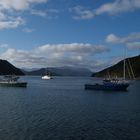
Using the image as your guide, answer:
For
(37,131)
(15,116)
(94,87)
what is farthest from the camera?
(94,87)

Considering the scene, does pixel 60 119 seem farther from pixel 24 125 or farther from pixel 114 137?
pixel 114 137

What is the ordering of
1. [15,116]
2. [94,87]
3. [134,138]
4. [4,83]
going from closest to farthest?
[134,138]
[15,116]
[94,87]
[4,83]

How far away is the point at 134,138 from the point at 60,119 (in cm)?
1654

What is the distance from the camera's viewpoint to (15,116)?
53.7 metres

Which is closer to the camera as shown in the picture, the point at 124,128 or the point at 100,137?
the point at 100,137

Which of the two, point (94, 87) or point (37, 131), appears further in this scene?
point (94, 87)

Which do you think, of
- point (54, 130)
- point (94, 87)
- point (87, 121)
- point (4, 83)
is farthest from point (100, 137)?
point (4, 83)

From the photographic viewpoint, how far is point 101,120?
50688 mm

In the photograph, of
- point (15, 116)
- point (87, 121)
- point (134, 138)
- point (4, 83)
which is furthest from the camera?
point (4, 83)

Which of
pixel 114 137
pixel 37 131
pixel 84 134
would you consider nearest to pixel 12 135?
pixel 37 131

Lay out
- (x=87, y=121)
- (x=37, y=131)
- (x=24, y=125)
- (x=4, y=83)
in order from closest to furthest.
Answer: (x=37, y=131) → (x=24, y=125) → (x=87, y=121) → (x=4, y=83)

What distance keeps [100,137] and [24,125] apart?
42.7 feet

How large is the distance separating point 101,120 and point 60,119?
7165 millimetres

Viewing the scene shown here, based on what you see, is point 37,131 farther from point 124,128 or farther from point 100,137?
point 124,128
